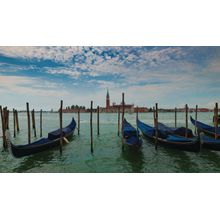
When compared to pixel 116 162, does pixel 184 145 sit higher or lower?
higher

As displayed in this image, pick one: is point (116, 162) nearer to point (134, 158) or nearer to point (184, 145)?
point (134, 158)

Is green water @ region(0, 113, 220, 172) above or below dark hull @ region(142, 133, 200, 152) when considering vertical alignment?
below

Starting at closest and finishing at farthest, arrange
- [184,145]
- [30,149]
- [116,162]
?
1. [116,162]
2. [30,149]
3. [184,145]

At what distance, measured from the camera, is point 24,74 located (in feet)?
28.1

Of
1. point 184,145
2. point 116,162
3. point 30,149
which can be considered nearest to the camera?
point 116,162

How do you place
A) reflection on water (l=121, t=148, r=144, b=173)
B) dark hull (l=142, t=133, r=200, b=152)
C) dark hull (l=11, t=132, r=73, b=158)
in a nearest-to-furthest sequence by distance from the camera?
reflection on water (l=121, t=148, r=144, b=173) → dark hull (l=11, t=132, r=73, b=158) → dark hull (l=142, t=133, r=200, b=152)

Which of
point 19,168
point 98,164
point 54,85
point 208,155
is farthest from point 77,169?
point 54,85

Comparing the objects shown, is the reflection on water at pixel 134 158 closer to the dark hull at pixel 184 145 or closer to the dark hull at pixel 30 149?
the dark hull at pixel 184 145

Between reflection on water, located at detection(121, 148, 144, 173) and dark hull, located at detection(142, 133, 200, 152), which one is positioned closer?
reflection on water, located at detection(121, 148, 144, 173)

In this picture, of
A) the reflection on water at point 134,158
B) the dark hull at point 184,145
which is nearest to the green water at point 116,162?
the reflection on water at point 134,158

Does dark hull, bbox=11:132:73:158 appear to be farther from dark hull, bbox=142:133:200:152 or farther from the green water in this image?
dark hull, bbox=142:133:200:152

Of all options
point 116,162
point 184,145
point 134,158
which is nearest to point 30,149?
point 116,162

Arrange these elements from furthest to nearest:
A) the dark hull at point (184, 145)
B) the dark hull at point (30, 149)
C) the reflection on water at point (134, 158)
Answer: the dark hull at point (184, 145), the dark hull at point (30, 149), the reflection on water at point (134, 158)

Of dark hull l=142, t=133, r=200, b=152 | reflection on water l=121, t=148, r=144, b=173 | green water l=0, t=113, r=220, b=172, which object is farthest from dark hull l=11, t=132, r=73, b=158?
dark hull l=142, t=133, r=200, b=152
